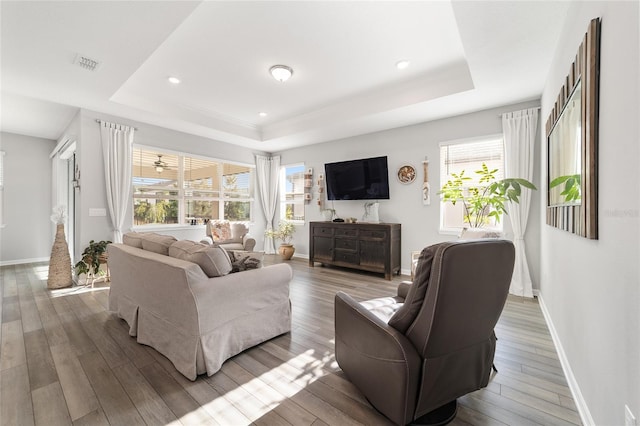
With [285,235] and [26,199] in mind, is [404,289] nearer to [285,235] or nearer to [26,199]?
[285,235]

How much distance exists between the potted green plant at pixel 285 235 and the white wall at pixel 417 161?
1390 mm

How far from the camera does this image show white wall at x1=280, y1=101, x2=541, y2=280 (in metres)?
3.84

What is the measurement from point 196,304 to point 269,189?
17.0 feet

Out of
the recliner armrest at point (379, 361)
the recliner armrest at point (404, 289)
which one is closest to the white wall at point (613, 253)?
the recliner armrest at point (379, 361)

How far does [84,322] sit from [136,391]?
1.59 m

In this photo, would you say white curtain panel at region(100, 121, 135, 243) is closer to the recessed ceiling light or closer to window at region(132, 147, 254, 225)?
window at region(132, 147, 254, 225)

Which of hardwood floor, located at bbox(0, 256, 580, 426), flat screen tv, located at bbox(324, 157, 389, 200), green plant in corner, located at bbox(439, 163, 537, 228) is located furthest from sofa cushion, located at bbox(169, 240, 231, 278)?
flat screen tv, located at bbox(324, 157, 389, 200)

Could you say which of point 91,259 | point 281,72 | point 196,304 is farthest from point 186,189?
point 196,304

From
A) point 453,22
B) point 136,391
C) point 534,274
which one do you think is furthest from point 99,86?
point 534,274

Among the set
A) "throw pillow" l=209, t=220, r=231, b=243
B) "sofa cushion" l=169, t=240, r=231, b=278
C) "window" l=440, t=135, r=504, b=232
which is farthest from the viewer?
"throw pillow" l=209, t=220, r=231, b=243

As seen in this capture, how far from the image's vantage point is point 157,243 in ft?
7.93

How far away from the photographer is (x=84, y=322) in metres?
2.72

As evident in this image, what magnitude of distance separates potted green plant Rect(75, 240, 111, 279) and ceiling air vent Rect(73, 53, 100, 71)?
97.3 inches

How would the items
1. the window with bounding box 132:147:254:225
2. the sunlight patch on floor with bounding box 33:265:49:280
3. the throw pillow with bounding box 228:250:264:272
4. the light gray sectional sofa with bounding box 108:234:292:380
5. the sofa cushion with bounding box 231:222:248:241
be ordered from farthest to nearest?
the sofa cushion with bounding box 231:222:248:241, the window with bounding box 132:147:254:225, the sunlight patch on floor with bounding box 33:265:49:280, the throw pillow with bounding box 228:250:264:272, the light gray sectional sofa with bounding box 108:234:292:380
